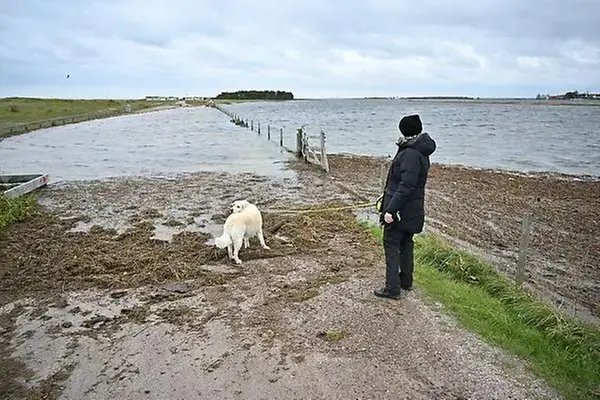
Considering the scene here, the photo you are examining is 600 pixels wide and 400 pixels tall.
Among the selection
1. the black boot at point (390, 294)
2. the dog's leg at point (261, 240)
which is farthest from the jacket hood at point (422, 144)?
the dog's leg at point (261, 240)

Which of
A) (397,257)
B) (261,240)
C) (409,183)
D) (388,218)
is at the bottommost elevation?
(261,240)

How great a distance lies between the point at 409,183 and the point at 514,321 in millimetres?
2262

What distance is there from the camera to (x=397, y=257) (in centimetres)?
627

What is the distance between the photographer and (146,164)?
22.5 meters

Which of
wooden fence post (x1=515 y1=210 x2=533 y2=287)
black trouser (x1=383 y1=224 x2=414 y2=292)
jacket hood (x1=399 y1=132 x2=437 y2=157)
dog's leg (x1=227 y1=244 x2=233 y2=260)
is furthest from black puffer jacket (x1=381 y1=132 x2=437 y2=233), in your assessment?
dog's leg (x1=227 y1=244 x2=233 y2=260)

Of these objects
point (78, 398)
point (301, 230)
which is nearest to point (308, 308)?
point (78, 398)

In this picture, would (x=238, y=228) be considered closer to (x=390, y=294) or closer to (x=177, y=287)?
(x=177, y=287)

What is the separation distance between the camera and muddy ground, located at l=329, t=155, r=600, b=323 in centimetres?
839

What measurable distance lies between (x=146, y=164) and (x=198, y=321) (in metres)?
17.8

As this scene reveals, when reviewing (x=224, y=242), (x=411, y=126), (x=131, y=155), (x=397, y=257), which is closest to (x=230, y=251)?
(x=224, y=242)

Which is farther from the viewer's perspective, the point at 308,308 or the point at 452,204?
the point at 452,204

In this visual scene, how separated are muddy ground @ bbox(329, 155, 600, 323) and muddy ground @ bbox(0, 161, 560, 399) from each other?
2865mm

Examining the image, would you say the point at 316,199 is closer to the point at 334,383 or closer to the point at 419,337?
the point at 419,337

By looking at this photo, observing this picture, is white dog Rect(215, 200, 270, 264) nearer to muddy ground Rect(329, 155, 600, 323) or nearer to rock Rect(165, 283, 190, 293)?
rock Rect(165, 283, 190, 293)
